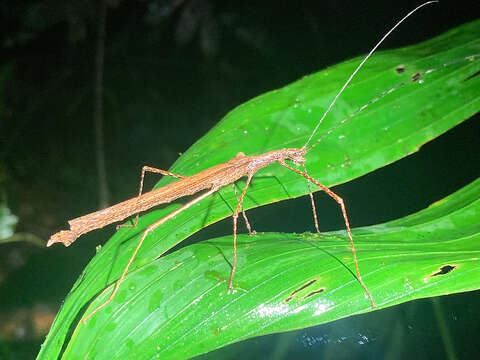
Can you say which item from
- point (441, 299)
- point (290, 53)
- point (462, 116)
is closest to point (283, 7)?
point (290, 53)

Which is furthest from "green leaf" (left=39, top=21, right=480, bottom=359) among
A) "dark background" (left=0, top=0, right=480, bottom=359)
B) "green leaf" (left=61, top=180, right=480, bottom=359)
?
"dark background" (left=0, top=0, right=480, bottom=359)

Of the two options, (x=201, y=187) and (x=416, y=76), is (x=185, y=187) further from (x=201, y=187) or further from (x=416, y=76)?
(x=416, y=76)

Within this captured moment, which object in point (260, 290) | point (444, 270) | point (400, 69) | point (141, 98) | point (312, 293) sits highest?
point (141, 98)

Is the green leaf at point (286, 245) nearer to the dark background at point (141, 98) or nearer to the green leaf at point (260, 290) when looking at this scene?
the green leaf at point (260, 290)

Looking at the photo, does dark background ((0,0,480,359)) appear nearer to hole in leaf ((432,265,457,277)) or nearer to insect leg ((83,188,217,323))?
insect leg ((83,188,217,323))

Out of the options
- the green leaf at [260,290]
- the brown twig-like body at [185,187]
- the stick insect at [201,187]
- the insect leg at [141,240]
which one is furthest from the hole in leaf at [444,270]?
the insect leg at [141,240]

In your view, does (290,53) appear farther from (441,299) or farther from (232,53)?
(441,299)

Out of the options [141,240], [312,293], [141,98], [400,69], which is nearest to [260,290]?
[312,293]
